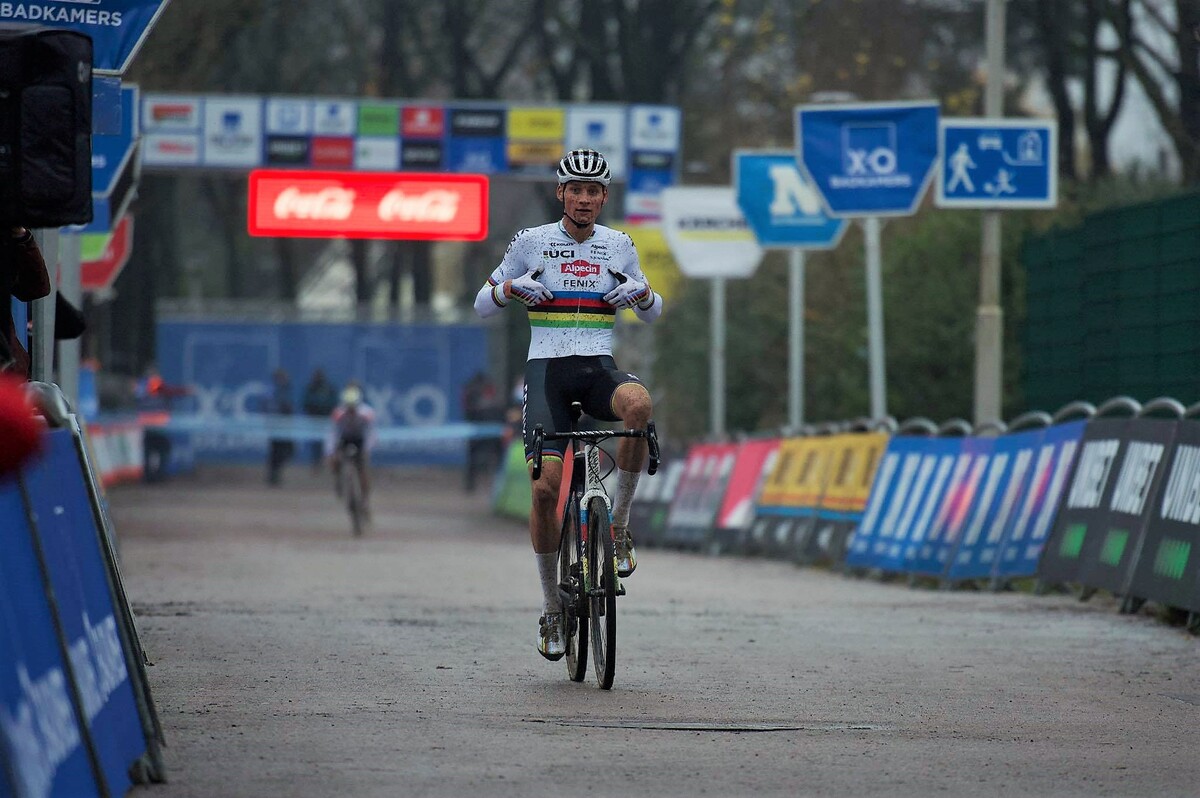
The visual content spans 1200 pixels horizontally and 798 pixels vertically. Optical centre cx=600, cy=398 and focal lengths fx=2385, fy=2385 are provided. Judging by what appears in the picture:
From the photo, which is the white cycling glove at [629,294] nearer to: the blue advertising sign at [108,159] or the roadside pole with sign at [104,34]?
the roadside pole with sign at [104,34]

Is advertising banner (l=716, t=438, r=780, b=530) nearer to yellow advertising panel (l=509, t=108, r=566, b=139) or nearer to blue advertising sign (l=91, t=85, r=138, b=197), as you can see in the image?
blue advertising sign (l=91, t=85, r=138, b=197)

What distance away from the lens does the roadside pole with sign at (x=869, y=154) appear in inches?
793

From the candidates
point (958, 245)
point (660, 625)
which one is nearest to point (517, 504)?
point (958, 245)

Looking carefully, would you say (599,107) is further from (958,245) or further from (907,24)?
(958,245)

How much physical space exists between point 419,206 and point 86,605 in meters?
14.6

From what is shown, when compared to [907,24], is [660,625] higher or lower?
lower

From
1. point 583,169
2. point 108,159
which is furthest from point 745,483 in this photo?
point 583,169

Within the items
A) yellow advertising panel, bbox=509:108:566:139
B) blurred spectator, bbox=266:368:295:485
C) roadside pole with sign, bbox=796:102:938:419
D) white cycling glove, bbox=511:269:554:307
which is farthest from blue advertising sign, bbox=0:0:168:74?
blurred spectator, bbox=266:368:295:485

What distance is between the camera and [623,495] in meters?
9.58

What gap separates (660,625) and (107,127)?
4081 mm

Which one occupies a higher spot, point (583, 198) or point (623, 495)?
point (583, 198)

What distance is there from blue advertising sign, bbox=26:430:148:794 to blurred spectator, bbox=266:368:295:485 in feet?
123

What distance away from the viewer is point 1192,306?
1681cm

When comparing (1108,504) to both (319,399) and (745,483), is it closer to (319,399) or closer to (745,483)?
(745,483)
